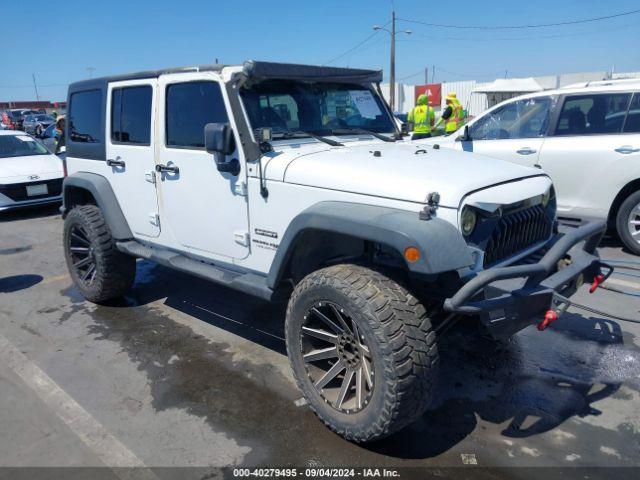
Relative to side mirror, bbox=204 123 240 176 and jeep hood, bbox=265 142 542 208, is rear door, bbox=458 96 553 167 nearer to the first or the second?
jeep hood, bbox=265 142 542 208

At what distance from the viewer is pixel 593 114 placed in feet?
20.3

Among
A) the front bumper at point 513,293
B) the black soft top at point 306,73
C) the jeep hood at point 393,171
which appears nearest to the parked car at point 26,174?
the black soft top at point 306,73

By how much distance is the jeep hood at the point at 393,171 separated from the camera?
2.77 metres

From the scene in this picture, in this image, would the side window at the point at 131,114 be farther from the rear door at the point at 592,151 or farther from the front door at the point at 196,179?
the rear door at the point at 592,151

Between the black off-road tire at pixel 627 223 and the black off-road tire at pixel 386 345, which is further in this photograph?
the black off-road tire at pixel 627 223

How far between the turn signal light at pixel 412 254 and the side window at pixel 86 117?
3.54m

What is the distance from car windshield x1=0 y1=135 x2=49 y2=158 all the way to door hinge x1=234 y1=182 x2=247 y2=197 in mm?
8810

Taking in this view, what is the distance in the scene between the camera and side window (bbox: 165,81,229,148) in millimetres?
3656

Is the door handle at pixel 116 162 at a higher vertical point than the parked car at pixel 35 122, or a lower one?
higher

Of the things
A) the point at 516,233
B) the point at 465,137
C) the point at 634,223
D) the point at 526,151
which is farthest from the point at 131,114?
the point at 634,223

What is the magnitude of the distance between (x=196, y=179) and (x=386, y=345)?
2.07 metres

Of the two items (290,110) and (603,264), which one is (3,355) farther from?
(603,264)

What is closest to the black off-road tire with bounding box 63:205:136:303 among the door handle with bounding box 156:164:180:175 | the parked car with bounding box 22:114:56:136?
the door handle with bounding box 156:164:180:175

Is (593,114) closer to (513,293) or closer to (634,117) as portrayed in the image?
(634,117)
